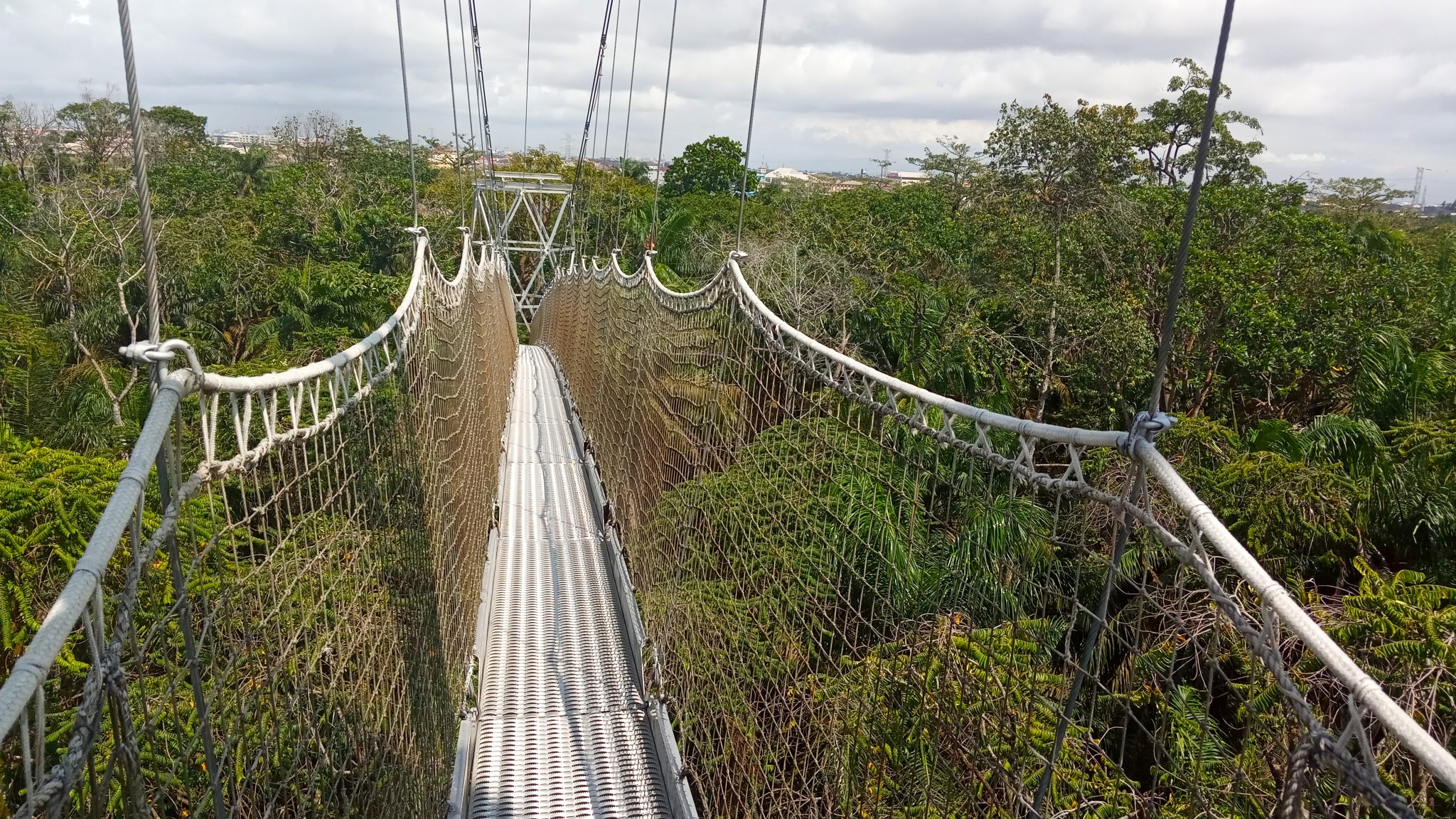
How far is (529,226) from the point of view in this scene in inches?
914

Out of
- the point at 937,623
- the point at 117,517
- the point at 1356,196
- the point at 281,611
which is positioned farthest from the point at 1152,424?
the point at 1356,196

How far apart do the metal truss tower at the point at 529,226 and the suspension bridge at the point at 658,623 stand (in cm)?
889

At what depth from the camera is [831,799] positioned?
2521mm

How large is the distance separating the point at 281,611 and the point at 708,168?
28.9m

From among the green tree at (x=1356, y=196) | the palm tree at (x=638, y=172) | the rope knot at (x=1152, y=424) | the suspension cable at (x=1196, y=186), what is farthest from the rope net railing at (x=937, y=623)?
the palm tree at (x=638, y=172)

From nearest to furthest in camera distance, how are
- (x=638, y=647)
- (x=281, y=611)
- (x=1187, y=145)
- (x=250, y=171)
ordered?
1. (x=281, y=611)
2. (x=638, y=647)
3. (x=1187, y=145)
4. (x=250, y=171)

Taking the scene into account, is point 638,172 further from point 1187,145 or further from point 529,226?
point 1187,145

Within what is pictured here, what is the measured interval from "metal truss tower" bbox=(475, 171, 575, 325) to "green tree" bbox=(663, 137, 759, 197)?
6.62 m

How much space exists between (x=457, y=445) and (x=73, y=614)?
3095 mm

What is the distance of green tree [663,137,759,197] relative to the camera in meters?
29.9

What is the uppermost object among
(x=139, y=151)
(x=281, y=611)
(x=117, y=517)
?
(x=139, y=151)

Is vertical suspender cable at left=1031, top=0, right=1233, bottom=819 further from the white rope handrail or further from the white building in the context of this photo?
the white building

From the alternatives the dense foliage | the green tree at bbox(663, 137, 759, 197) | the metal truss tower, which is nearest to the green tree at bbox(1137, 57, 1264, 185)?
the dense foliage

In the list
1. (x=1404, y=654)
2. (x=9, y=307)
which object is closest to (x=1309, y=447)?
(x=1404, y=654)
